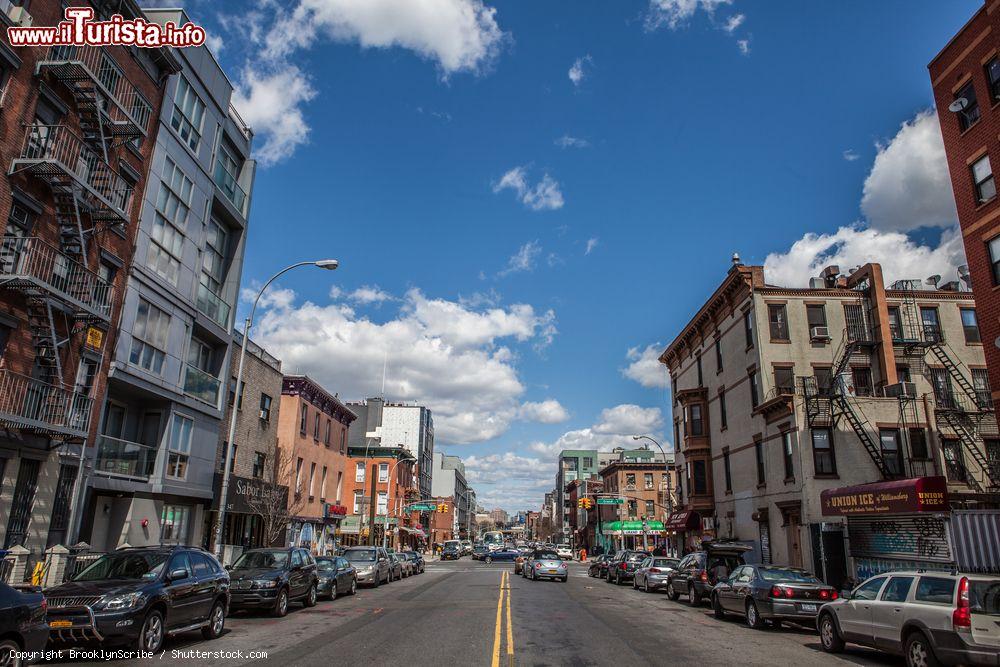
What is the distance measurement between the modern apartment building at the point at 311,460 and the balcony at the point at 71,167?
20.5m

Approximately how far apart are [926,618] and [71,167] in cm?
2114

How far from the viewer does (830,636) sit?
13.0m

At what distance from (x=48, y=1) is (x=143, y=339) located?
32.1 feet

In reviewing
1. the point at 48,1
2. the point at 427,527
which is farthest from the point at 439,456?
the point at 48,1

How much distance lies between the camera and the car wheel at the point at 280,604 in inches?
652

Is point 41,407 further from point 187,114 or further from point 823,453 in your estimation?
point 823,453

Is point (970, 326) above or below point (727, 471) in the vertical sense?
above

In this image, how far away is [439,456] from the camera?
14125 cm

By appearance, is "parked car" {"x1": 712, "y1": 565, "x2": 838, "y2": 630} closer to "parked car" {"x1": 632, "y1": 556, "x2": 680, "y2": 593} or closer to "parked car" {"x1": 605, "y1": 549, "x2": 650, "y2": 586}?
"parked car" {"x1": 632, "y1": 556, "x2": 680, "y2": 593}

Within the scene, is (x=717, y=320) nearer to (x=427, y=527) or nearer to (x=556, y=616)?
(x=556, y=616)

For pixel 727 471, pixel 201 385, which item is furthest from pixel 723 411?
pixel 201 385

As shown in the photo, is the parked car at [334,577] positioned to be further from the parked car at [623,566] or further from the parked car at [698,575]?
the parked car at [623,566]

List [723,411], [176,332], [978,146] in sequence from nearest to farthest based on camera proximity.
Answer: [978,146] → [176,332] → [723,411]

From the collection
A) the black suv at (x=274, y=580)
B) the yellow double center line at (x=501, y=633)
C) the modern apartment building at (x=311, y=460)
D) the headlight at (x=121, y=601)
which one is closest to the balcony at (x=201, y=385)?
the black suv at (x=274, y=580)
